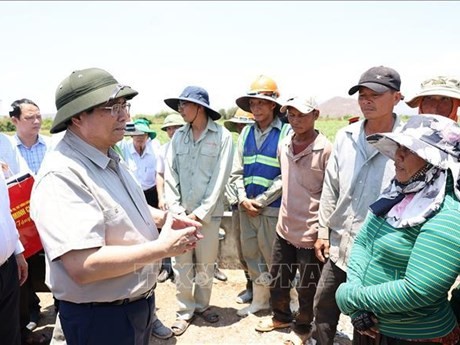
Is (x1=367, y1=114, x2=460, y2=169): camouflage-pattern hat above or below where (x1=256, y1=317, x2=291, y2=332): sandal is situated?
above

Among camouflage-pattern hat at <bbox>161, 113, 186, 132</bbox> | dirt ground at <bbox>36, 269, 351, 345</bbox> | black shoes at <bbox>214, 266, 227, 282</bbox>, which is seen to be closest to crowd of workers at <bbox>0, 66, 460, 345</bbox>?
dirt ground at <bbox>36, 269, 351, 345</bbox>

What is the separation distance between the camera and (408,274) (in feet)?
5.49

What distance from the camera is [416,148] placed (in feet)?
5.67

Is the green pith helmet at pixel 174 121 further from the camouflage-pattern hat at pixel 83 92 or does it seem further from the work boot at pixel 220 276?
the camouflage-pattern hat at pixel 83 92

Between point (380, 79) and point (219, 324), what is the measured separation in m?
2.92

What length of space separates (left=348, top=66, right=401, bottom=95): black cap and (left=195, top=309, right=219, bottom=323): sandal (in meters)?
2.80

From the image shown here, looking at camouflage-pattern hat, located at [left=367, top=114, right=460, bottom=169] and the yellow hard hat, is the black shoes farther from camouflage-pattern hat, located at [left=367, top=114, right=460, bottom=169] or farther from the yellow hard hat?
camouflage-pattern hat, located at [left=367, top=114, right=460, bottom=169]

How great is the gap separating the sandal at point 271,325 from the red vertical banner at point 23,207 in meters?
2.30

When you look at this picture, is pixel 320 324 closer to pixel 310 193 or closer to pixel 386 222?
pixel 310 193

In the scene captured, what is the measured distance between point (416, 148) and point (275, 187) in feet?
7.00

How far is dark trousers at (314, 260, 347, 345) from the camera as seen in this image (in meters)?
2.88

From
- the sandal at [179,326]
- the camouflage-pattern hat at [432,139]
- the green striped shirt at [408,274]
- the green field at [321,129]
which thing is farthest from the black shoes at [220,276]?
the green field at [321,129]

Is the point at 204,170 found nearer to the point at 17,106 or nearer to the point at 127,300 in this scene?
the point at 127,300

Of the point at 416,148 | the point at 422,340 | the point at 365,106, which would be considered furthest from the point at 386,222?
the point at 365,106
